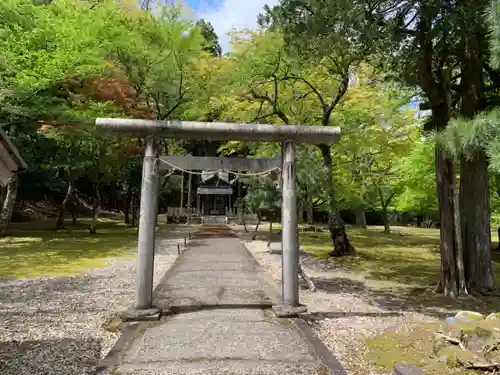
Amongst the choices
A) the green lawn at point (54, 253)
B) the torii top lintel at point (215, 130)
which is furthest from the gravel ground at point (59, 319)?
the torii top lintel at point (215, 130)

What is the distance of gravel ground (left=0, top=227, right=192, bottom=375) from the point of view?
4902mm

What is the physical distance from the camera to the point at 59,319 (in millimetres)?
6754

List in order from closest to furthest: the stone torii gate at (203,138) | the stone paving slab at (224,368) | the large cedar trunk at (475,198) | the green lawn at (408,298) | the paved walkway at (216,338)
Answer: the stone paving slab at (224,368) < the paved walkway at (216,338) < the green lawn at (408,298) < the stone torii gate at (203,138) < the large cedar trunk at (475,198)

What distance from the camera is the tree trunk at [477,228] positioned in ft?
30.2

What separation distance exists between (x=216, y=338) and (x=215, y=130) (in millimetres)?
3551

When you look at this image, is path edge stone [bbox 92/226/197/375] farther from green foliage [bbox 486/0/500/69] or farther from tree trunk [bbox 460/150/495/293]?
tree trunk [bbox 460/150/495/293]

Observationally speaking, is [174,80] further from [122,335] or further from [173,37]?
[122,335]

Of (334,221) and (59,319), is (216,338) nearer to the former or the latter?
(59,319)

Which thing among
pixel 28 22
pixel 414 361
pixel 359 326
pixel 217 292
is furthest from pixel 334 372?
pixel 28 22

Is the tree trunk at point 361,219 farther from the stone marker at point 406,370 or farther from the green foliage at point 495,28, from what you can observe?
the stone marker at point 406,370

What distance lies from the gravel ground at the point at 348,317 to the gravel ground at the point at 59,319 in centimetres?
309

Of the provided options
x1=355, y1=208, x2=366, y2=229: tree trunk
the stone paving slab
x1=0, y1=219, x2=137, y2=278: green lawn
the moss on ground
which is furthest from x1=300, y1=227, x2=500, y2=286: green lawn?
x1=355, y1=208, x2=366, y2=229: tree trunk

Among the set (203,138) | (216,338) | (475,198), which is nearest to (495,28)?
(203,138)

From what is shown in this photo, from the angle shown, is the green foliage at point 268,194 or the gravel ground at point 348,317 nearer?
the gravel ground at point 348,317
